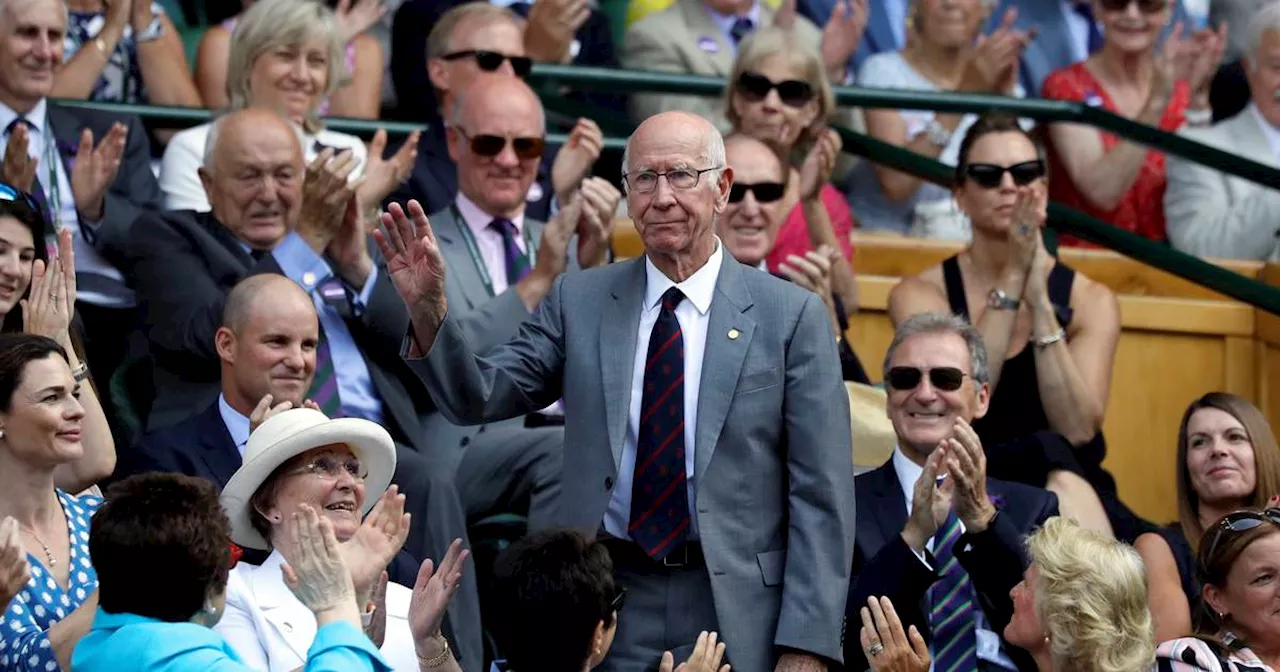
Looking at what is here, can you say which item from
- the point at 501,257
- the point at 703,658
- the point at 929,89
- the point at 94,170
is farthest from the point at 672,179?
the point at 929,89

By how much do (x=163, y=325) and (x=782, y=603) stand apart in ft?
7.66

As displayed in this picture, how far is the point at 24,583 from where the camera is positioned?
4.70 m

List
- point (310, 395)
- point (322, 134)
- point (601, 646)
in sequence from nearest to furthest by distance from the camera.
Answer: point (601, 646)
point (310, 395)
point (322, 134)

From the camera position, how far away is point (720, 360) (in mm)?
5121

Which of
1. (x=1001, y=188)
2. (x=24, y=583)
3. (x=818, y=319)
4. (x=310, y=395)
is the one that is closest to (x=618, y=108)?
(x=1001, y=188)

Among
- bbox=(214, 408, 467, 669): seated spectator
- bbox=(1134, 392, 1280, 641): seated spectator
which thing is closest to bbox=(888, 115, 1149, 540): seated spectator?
bbox=(1134, 392, 1280, 641): seated spectator

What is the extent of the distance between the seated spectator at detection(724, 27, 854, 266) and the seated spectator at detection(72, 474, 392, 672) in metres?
3.68

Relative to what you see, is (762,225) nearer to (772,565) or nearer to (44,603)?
(772,565)

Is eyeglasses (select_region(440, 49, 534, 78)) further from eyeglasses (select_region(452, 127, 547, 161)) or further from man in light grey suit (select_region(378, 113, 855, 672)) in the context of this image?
man in light grey suit (select_region(378, 113, 855, 672))

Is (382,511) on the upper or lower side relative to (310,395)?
upper

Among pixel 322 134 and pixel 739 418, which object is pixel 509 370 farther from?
pixel 322 134

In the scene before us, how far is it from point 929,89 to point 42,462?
4620mm

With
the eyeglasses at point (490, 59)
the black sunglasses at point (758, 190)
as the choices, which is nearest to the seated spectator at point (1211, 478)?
the black sunglasses at point (758, 190)

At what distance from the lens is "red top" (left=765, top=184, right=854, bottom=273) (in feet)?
25.0
